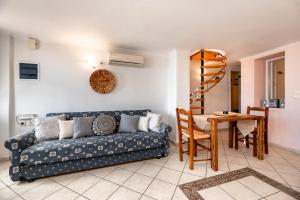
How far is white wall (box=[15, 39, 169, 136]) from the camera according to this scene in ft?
9.48

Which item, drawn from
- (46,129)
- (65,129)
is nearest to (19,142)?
(46,129)

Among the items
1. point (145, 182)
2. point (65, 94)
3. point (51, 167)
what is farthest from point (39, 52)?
point (145, 182)

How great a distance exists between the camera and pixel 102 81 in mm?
3369

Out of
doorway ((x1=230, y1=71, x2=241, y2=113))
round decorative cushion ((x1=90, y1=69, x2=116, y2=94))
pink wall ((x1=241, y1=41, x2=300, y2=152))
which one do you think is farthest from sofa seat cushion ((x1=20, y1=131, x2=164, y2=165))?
doorway ((x1=230, y1=71, x2=241, y2=113))

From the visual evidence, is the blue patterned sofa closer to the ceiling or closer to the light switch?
the ceiling

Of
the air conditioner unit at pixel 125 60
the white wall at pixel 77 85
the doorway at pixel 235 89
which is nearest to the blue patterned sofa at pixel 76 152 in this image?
the white wall at pixel 77 85

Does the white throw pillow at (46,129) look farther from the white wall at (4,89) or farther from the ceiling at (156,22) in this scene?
the ceiling at (156,22)

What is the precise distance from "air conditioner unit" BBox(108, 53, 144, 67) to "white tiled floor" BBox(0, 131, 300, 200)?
2.10m

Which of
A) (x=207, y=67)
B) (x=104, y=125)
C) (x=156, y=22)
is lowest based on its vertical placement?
(x=104, y=125)

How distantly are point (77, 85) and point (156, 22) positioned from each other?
2043 mm

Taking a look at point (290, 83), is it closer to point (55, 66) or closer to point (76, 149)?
point (76, 149)

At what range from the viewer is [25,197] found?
1.75 m

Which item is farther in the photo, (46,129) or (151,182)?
(46,129)

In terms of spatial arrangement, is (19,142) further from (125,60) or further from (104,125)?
(125,60)
